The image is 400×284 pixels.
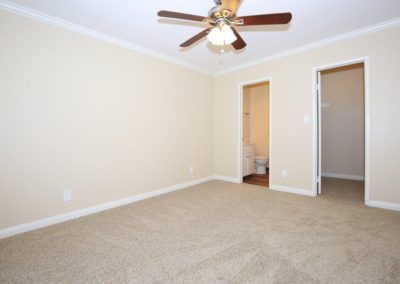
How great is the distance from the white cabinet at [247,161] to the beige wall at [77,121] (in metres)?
1.56

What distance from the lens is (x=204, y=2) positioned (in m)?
2.16

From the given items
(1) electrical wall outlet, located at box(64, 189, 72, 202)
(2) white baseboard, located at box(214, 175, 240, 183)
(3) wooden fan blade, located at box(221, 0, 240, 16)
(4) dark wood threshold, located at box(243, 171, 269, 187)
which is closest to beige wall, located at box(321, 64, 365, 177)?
(4) dark wood threshold, located at box(243, 171, 269, 187)

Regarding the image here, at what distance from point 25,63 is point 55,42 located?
0.42 metres

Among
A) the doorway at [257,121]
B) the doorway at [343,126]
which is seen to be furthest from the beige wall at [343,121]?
the doorway at [257,121]

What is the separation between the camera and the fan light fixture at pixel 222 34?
178 centimetres

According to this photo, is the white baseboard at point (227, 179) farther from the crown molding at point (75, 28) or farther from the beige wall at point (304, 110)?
the crown molding at point (75, 28)

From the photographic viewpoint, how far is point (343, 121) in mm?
4699

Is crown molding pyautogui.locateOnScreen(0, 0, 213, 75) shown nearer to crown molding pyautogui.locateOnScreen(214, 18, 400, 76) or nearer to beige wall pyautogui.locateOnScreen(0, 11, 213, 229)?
beige wall pyautogui.locateOnScreen(0, 11, 213, 229)

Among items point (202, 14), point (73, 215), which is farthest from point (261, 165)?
point (73, 215)

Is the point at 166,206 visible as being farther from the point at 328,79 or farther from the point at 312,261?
the point at 328,79

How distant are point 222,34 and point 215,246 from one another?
1.96m

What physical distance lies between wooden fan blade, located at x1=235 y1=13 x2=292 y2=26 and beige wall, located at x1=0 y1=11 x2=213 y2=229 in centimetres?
194

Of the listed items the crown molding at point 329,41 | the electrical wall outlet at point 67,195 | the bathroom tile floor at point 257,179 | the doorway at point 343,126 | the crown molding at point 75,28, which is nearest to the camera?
the crown molding at point 75,28

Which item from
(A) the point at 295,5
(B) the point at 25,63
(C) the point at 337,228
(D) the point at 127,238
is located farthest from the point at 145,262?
(A) the point at 295,5
